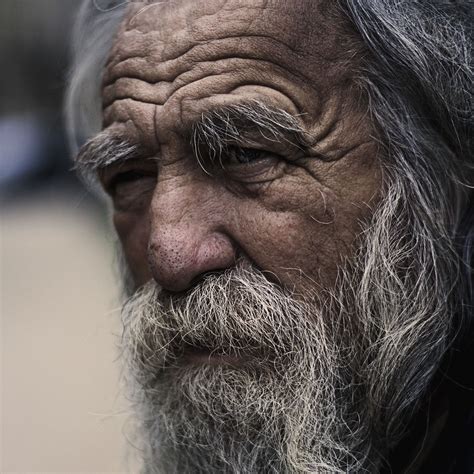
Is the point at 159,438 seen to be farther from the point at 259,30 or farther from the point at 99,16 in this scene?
the point at 99,16

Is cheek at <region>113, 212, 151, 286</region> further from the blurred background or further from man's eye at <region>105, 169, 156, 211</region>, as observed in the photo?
the blurred background

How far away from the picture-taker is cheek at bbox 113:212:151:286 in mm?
2709

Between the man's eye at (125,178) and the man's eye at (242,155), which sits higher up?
the man's eye at (242,155)

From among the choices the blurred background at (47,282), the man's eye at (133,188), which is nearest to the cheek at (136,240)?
the man's eye at (133,188)

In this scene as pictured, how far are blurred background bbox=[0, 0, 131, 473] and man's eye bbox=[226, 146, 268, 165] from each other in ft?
4.21

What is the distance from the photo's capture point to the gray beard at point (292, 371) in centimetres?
235

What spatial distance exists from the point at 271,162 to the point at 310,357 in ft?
1.85

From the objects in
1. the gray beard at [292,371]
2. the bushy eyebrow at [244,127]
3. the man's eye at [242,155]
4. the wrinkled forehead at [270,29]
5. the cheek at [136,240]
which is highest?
the wrinkled forehead at [270,29]

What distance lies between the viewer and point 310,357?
2359 millimetres

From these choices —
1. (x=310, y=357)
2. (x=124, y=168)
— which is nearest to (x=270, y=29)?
(x=124, y=168)

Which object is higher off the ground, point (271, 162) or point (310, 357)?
point (271, 162)

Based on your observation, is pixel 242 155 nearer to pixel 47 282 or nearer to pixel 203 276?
pixel 203 276

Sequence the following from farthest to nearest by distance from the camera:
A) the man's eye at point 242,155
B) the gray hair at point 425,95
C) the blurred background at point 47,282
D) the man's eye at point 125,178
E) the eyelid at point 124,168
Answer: the blurred background at point 47,282, the man's eye at point 125,178, the eyelid at point 124,168, the man's eye at point 242,155, the gray hair at point 425,95

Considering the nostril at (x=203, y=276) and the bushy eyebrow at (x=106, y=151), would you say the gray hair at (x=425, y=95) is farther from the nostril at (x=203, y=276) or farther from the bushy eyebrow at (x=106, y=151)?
the bushy eyebrow at (x=106, y=151)
